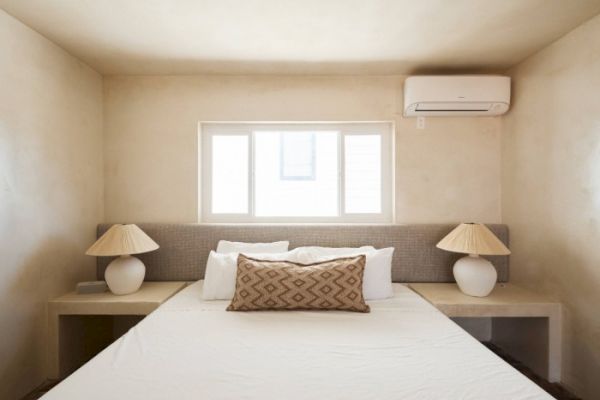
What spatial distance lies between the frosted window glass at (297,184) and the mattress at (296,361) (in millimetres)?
1153

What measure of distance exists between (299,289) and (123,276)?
1283 mm

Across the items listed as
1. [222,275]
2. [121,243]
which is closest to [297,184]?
[222,275]

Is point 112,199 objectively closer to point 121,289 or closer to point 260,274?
point 121,289

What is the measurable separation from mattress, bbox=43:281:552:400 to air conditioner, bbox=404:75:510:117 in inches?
63.9

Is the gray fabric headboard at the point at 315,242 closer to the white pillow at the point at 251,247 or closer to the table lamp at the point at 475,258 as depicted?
the white pillow at the point at 251,247

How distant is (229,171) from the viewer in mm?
2883

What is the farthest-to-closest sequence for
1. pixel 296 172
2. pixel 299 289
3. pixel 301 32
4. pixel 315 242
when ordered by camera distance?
pixel 296 172, pixel 315 242, pixel 301 32, pixel 299 289

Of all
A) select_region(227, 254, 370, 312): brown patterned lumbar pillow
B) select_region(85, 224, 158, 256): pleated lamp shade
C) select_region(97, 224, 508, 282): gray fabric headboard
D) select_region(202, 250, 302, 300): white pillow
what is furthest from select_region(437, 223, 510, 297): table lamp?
select_region(85, 224, 158, 256): pleated lamp shade

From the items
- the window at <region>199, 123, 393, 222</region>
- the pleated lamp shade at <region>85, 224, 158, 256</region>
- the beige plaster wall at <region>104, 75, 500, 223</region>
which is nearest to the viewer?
the pleated lamp shade at <region>85, 224, 158, 256</region>

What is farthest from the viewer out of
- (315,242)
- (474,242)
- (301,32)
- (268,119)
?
(268,119)

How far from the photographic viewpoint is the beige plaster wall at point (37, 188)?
1888 mm

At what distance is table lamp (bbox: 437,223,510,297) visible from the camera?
2238 millimetres

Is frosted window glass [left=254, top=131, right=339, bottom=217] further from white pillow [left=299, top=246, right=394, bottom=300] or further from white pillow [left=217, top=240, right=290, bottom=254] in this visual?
white pillow [left=299, top=246, right=394, bottom=300]

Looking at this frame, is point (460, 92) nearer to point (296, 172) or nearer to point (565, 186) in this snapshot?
point (565, 186)
